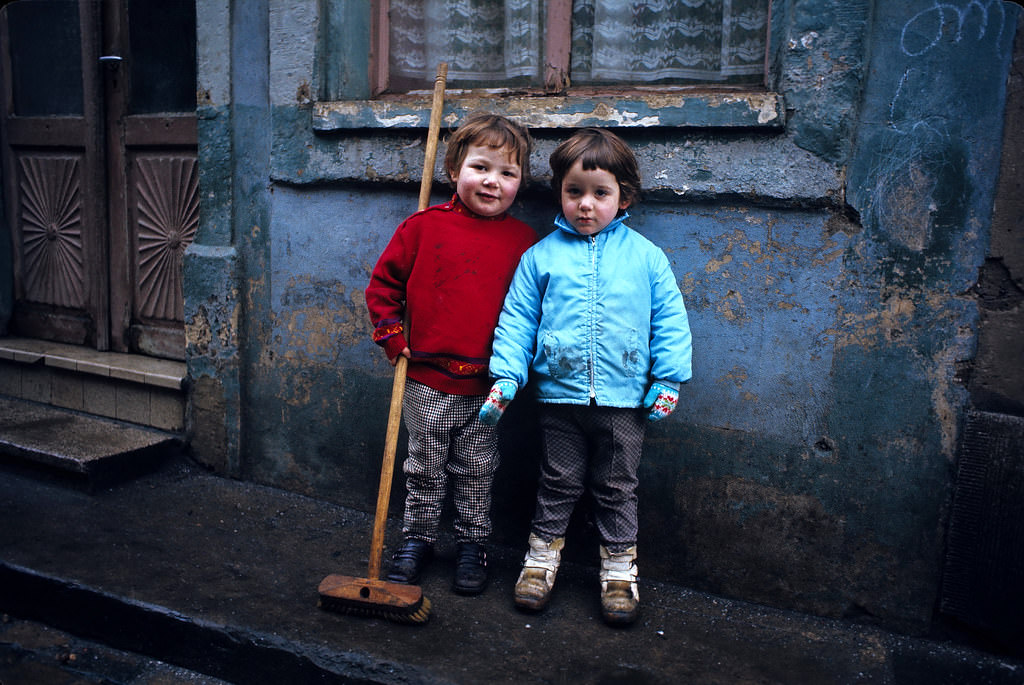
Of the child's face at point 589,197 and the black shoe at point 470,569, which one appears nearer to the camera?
the child's face at point 589,197

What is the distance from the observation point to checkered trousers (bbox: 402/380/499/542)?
264 centimetres

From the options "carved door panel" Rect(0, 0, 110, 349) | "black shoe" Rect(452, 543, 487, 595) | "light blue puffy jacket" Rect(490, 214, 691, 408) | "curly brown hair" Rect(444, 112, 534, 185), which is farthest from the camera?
"carved door panel" Rect(0, 0, 110, 349)

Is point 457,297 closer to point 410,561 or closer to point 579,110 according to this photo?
point 579,110

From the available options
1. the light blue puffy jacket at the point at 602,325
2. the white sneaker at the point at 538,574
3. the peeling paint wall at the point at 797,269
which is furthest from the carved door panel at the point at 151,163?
the white sneaker at the point at 538,574

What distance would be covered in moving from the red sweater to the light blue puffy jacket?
131 millimetres

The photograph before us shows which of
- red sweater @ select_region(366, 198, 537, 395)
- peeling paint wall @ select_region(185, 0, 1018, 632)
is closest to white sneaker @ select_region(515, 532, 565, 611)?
peeling paint wall @ select_region(185, 0, 1018, 632)

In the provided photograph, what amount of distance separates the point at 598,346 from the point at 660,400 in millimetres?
250

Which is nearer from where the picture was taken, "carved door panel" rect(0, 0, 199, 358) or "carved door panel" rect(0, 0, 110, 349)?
"carved door panel" rect(0, 0, 199, 358)

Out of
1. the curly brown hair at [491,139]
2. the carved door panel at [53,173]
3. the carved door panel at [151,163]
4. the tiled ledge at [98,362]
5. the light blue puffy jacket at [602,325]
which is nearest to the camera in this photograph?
the light blue puffy jacket at [602,325]

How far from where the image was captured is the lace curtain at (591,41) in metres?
2.69

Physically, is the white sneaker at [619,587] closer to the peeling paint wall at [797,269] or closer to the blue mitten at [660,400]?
the peeling paint wall at [797,269]

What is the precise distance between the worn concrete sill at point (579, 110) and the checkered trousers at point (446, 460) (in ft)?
3.33

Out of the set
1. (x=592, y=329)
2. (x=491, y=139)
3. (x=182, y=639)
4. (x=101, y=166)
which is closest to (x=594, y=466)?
(x=592, y=329)

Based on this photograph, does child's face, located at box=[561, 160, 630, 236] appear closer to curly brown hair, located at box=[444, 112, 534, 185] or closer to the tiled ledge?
curly brown hair, located at box=[444, 112, 534, 185]
